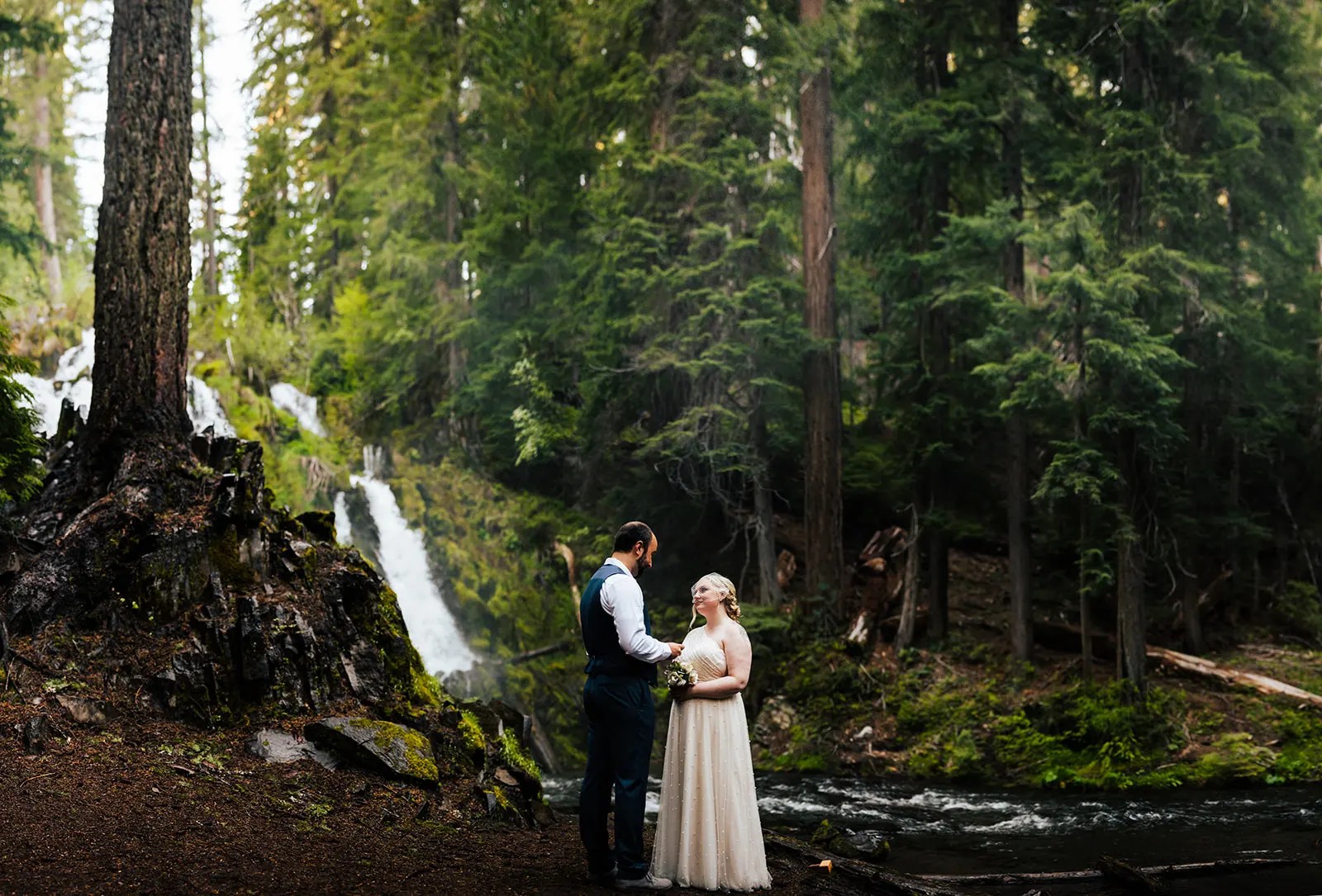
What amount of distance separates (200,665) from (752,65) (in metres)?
15.3

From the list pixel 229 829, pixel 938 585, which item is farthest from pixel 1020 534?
pixel 229 829

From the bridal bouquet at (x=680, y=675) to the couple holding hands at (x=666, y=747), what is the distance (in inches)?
1.0

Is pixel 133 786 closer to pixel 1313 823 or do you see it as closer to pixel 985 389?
pixel 1313 823

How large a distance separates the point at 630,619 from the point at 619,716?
1.89 ft

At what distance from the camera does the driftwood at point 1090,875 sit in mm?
7480

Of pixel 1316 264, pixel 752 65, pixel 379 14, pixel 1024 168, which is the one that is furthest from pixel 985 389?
pixel 379 14

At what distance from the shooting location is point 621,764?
5902 mm

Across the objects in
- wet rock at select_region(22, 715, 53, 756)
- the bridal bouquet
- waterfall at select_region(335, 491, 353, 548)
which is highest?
waterfall at select_region(335, 491, 353, 548)

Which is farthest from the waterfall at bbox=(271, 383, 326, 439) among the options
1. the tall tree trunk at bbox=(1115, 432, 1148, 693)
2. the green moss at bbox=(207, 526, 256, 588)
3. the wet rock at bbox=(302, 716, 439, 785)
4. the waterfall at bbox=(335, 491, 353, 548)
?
the tall tree trunk at bbox=(1115, 432, 1148, 693)

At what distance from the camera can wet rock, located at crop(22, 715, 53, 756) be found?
20.8 ft

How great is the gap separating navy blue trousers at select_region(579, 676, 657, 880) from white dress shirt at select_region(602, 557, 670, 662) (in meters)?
0.25

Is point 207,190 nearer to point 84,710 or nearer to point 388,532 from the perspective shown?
point 388,532

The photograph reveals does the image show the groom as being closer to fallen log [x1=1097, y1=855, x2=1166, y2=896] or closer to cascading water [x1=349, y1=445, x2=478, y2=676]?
fallen log [x1=1097, y1=855, x2=1166, y2=896]

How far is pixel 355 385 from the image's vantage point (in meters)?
24.4
